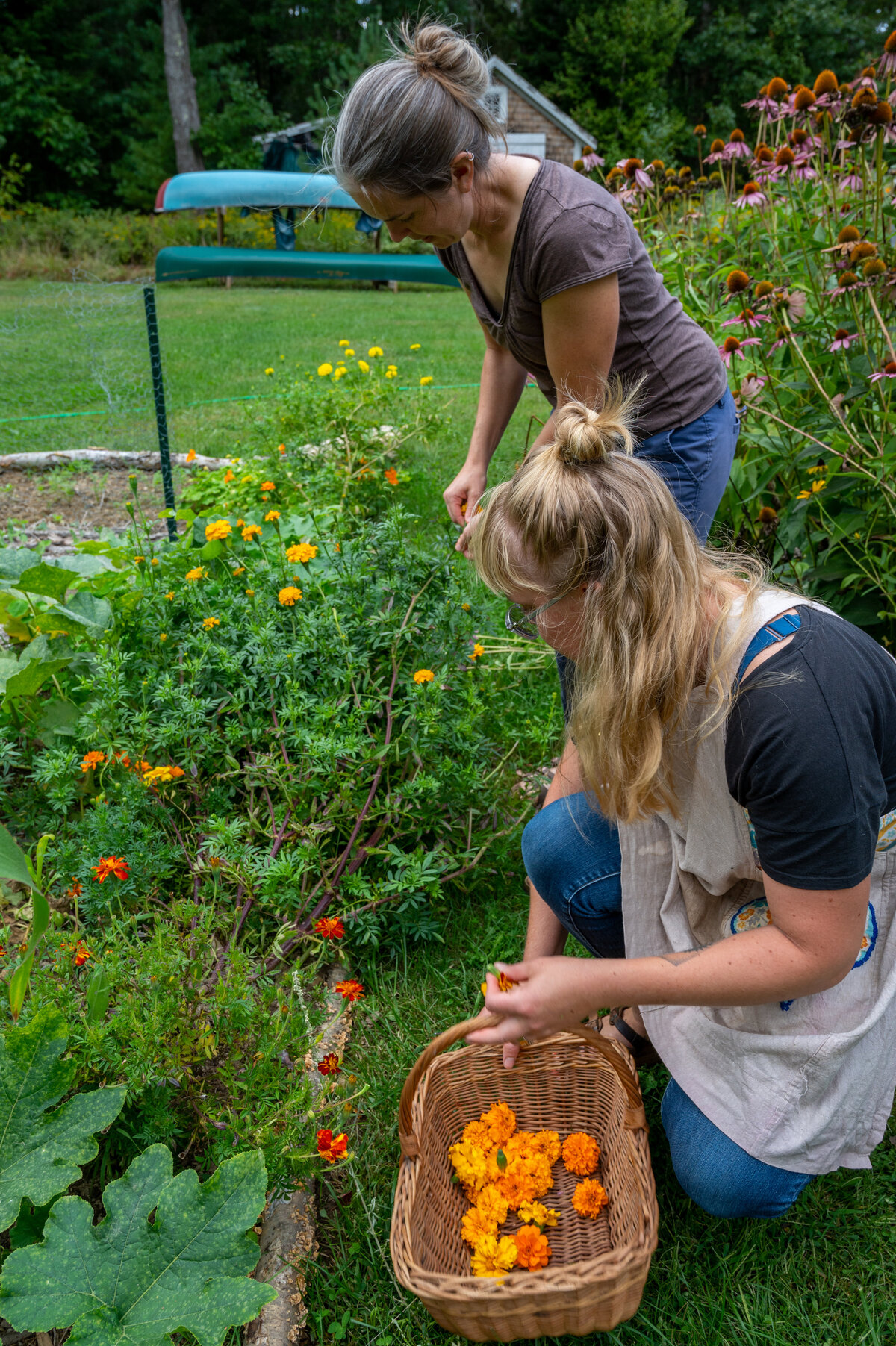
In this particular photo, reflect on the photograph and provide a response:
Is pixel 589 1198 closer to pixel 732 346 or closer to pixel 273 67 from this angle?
pixel 732 346

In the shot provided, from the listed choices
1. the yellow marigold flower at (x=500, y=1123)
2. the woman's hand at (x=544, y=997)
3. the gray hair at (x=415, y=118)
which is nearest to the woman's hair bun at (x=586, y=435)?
the gray hair at (x=415, y=118)

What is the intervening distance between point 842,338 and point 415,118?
118cm

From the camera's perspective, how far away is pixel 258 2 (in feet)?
69.7

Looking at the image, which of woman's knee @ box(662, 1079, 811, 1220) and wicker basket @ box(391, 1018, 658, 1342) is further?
woman's knee @ box(662, 1079, 811, 1220)

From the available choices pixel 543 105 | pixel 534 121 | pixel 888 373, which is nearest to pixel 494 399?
pixel 888 373

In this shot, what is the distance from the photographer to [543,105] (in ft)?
68.1

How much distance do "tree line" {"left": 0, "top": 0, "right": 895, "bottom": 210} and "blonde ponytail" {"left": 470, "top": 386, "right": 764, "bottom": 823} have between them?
19.0m

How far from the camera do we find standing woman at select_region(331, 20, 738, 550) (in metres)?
1.33

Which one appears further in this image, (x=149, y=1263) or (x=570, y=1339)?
(x=570, y=1339)

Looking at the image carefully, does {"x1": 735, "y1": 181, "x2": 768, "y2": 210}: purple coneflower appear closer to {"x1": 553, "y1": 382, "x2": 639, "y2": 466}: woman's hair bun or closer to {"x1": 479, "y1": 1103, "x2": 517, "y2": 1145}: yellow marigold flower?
{"x1": 553, "y1": 382, "x2": 639, "y2": 466}: woman's hair bun

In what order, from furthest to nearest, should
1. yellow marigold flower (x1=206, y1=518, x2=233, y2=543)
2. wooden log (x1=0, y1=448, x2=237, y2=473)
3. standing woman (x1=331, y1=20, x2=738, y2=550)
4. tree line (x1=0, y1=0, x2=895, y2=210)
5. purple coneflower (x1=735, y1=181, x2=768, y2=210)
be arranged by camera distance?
tree line (x1=0, y1=0, x2=895, y2=210), wooden log (x1=0, y1=448, x2=237, y2=473), purple coneflower (x1=735, y1=181, x2=768, y2=210), yellow marigold flower (x1=206, y1=518, x2=233, y2=543), standing woman (x1=331, y1=20, x2=738, y2=550)

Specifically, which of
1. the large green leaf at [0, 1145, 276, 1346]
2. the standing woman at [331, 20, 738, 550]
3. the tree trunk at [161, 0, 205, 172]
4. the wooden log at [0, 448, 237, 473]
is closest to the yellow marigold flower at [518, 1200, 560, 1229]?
the large green leaf at [0, 1145, 276, 1346]

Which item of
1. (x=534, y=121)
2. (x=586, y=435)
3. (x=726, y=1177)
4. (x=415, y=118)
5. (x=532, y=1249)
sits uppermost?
(x=534, y=121)

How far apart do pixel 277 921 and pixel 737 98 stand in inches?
1103
